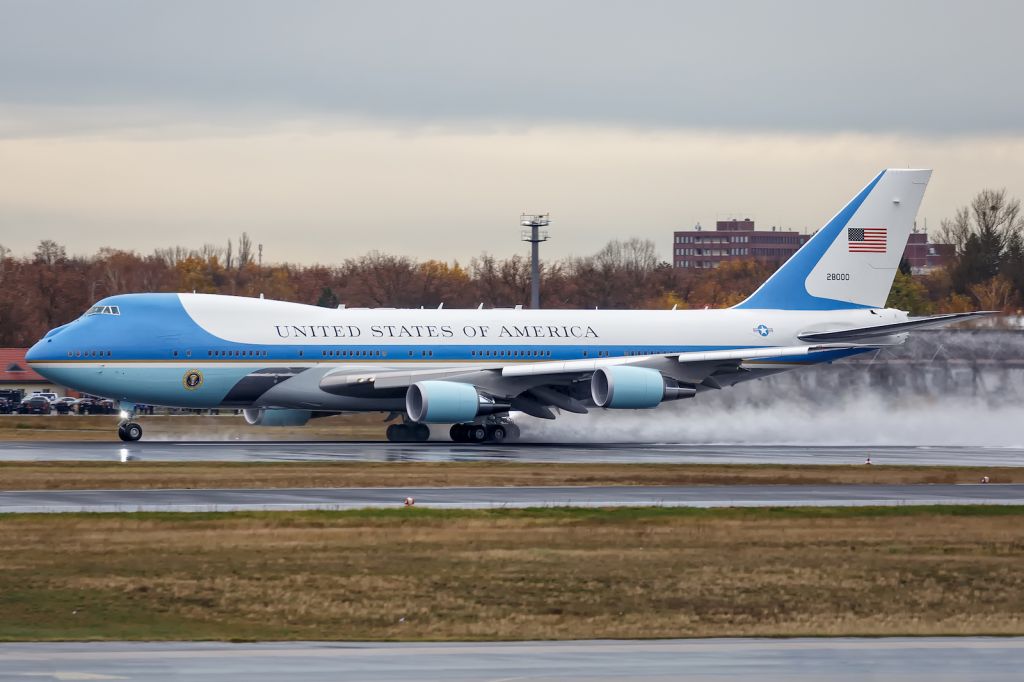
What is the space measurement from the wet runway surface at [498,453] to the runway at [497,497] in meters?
8.88

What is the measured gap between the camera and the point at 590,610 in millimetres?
18734

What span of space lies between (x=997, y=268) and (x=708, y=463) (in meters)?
67.1

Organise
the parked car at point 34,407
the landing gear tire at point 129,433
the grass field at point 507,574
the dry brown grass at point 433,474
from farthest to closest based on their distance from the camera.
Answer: the parked car at point 34,407
the landing gear tire at point 129,433
the dry brown grass at point 433,474
the grass field at point 507,574

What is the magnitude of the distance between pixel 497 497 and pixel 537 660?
16361 millimetres

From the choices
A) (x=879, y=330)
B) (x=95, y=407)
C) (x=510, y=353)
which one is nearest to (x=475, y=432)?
(x=510, y=353)

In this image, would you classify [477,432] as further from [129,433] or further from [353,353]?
[129,433]

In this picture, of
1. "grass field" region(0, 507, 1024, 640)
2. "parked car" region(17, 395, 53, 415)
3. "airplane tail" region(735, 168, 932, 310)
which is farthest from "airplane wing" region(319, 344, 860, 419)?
"parked car" region(17, 395, 53, 415)

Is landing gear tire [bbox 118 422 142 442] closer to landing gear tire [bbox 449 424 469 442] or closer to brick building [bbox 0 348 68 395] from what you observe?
landing gear tire [bbox 449 424 469 442]

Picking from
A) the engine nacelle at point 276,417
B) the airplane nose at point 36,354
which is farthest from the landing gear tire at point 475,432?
the airplane nose at point 36,354

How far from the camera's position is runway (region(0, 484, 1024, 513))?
28734 mm

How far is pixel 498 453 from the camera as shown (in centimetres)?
4581

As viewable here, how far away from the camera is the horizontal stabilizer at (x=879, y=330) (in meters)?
51.2

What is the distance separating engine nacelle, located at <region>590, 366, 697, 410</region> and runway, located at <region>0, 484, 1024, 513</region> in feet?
49.5

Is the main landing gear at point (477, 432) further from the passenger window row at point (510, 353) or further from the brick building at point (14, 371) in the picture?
the brick building at point (14, 371)
